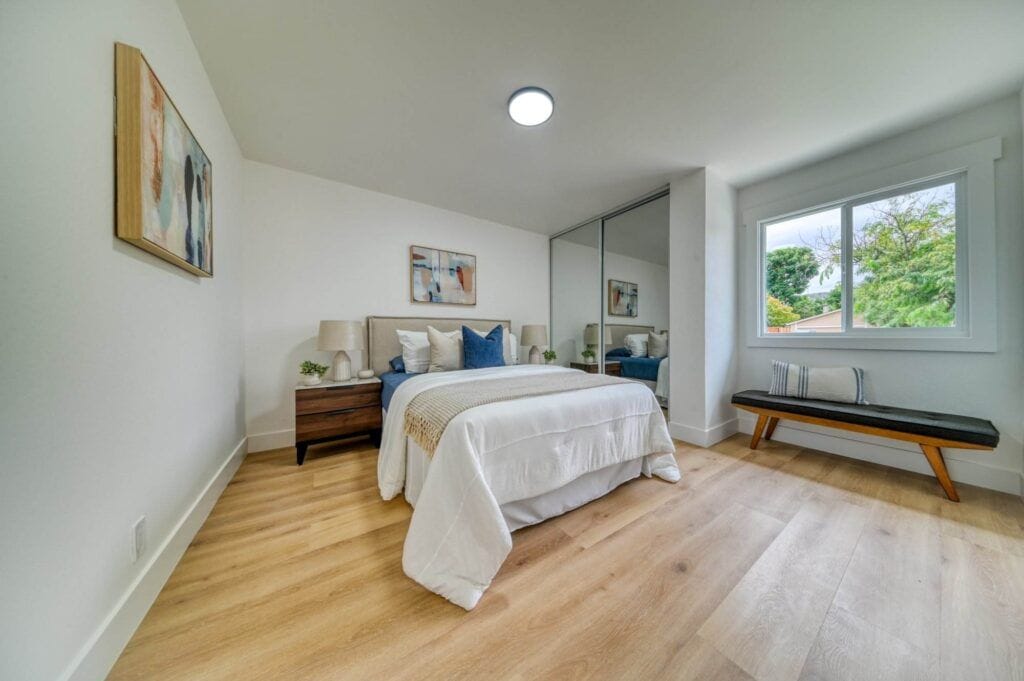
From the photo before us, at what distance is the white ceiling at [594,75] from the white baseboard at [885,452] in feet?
7.57

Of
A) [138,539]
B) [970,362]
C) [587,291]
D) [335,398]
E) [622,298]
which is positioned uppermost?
[587,291]

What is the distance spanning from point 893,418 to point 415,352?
3.50m

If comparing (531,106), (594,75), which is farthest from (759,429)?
(531,106)

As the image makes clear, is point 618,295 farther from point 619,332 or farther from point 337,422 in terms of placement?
point 337,422

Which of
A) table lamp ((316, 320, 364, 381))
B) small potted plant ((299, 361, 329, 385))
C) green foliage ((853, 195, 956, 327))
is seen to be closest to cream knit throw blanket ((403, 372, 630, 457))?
table lamp ((316, 320, 364, 381))

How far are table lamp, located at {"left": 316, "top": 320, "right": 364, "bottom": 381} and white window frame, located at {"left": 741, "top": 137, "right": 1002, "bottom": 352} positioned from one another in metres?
3.84

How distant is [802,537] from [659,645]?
1.11 metres

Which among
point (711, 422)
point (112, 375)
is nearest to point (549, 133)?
point (112, 375)

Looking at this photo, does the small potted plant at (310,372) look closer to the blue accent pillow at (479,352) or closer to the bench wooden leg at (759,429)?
the blue accent pillow at (479,352)

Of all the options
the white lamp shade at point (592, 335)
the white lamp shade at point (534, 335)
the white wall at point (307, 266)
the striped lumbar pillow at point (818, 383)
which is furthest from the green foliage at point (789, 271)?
the white wall at point (307, 266)

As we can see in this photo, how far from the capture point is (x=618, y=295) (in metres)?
3.66

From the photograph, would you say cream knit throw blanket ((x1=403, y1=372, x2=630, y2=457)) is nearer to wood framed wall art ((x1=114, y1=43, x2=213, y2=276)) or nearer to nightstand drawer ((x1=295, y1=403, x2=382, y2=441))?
nightstand drawer ((x1=295, y1=403, x2=382, y2=441))

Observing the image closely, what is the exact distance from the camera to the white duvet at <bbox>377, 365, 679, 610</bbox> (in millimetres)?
1201

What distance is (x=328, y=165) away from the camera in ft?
8.61
